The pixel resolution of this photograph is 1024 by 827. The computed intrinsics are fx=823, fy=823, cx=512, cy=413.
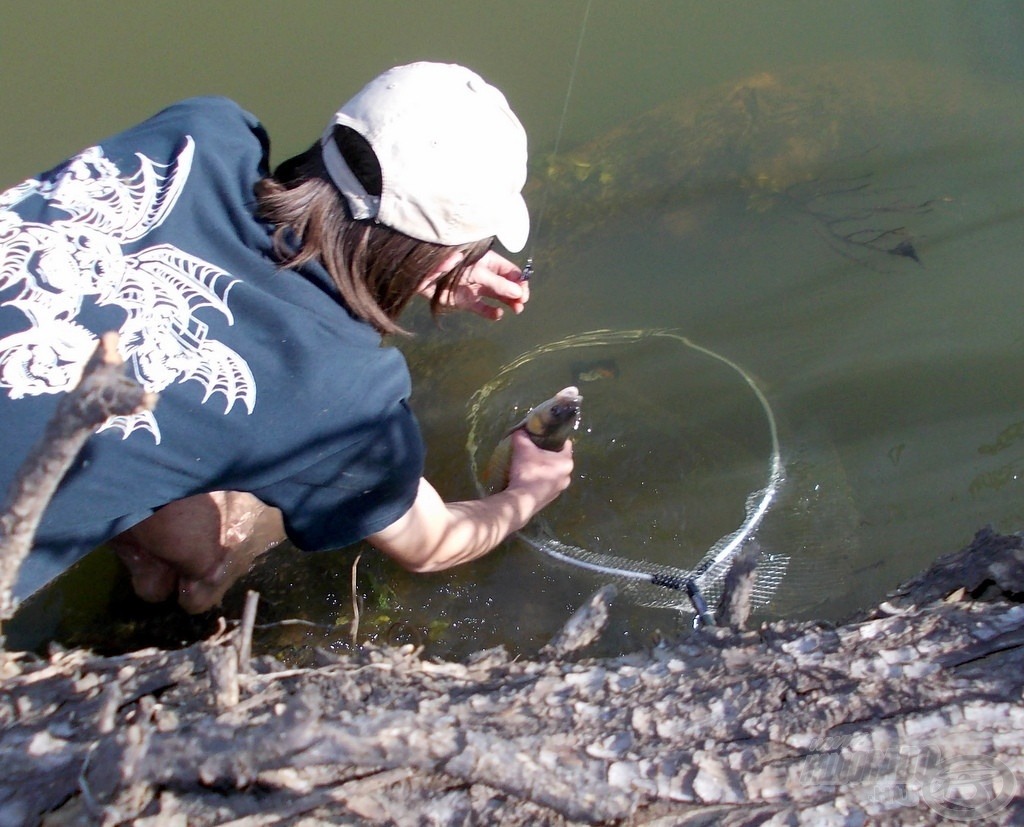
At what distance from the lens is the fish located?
310cm

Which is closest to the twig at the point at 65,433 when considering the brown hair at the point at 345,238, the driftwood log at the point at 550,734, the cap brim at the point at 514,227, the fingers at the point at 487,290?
the driftwood log at the point at 550,734

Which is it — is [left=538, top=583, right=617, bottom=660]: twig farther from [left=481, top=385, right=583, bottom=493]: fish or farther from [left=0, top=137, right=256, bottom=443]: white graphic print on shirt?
[left=481, top=385, right=583, bottom=493]: fish

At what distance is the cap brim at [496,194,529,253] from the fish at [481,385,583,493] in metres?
1.06

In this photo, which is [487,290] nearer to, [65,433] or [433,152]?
[433,152]

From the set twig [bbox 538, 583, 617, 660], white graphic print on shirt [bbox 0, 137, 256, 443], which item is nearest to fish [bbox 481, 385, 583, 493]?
twig [bbox 538, 583, 617, 660]

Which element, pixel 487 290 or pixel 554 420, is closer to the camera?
pixel 487 290

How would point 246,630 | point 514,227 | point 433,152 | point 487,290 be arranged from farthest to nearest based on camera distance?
1. point 487,290
2. point 514,227
3. point 433,152
4. point 246,630

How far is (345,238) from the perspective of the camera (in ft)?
6.27

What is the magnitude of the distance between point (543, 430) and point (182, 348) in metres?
1.68

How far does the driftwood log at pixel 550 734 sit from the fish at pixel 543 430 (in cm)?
139

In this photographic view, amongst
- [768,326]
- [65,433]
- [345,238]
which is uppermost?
[65,433]

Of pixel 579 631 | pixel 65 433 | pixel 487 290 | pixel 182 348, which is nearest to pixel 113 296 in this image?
pixel 182 348

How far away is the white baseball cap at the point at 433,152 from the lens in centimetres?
181

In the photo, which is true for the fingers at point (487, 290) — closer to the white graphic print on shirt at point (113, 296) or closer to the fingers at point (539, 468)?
the fingers at point (539, 468)
